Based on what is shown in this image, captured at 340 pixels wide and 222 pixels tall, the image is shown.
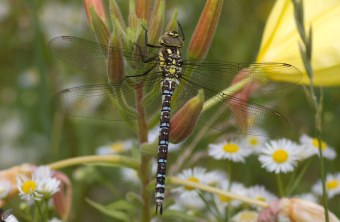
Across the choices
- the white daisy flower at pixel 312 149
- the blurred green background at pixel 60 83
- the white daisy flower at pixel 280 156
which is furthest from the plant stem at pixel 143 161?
the blurred green background at pixel 60 83

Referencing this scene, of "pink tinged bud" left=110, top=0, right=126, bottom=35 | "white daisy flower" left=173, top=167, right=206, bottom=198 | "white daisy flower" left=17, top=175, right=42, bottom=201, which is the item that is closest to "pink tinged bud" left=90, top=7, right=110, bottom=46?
"pink tinged bud" left=110, top=0, right=126, bottom=35

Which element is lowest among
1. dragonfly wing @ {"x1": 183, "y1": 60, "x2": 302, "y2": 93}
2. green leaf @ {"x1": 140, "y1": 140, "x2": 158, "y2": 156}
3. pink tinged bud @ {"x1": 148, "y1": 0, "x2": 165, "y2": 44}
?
green leaf @ {"x1": 140, "y1": 140, "x2": 158, "y2": 156}

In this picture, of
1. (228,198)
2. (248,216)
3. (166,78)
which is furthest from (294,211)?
(166,78)

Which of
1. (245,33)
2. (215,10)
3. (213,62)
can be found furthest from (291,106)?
(215,10)

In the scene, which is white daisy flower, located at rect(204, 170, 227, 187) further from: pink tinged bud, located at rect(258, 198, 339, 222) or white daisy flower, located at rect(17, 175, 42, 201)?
white daisy flower, located at rect(17, 175, 42, 201)

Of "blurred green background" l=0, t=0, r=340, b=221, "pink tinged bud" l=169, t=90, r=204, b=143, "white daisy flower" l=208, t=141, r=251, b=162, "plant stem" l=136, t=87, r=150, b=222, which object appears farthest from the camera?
"blurred green background" l=0, t=0, r=340, b=221

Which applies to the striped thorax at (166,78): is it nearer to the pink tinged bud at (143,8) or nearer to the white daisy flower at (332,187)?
the pink tinged bud at (143,8)
